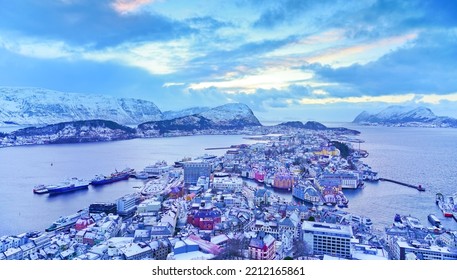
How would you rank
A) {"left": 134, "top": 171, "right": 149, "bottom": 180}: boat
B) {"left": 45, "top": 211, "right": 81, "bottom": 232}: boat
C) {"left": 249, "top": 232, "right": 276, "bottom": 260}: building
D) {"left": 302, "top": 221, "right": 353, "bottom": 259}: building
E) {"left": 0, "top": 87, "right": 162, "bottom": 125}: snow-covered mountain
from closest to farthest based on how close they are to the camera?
{"left": 249, "top": 232, "right": 276, "bottom": 260}: building, {"left": 302, "top": 221, "right": 353, "bottom": 259}: building, {"left": 45, "top": 211, "right": 81, "bottom": 232}: boat, {"left": 0, "top": 87, "right": 162, "bottom": 125}: snow-covered mountain, {"left": 134, "top": 171, "right": 149, "bottom": 180}: boat

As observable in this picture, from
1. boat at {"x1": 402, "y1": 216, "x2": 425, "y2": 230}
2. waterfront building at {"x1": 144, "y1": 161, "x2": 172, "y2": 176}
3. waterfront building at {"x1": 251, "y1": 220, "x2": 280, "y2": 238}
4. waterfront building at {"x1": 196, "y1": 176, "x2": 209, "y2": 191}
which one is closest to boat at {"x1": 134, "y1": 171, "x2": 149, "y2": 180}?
waterfront building at {"x1": 144, "y1": 161, "x2": 172, "y2": 176}

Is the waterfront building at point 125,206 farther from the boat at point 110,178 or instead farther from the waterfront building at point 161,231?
the boat at point 110,178

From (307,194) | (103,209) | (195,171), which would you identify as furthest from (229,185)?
(103,209)

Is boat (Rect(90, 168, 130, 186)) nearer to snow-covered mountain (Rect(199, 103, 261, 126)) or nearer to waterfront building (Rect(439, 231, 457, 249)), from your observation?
snow-covered mountain (Rect(199, 103, 261, 126))

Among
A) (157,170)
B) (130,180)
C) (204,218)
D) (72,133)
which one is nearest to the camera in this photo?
(204,218)

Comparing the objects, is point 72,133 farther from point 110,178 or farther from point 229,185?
point 229,185

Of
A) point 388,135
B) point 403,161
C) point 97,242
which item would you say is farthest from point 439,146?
point 97,242

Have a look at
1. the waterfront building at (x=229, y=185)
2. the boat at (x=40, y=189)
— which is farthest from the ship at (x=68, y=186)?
the waterfront building at (x=229, y=185)
